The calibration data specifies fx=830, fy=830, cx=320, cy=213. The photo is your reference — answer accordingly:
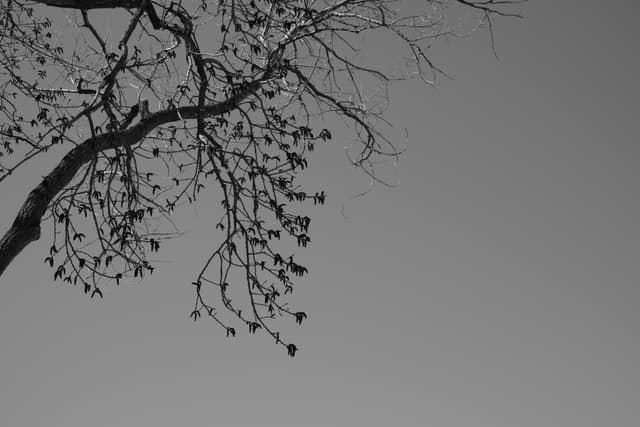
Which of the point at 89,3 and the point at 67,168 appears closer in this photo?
the point at 67,168

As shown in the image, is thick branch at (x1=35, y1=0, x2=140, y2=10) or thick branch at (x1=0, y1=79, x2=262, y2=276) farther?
thick branch at (x1=35, y1=0, x2=140, y2=10)

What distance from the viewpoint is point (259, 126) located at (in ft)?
16.9

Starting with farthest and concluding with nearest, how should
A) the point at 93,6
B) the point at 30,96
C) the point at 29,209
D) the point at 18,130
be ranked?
the point at 30,96 < the point at 18,130 < the point at 93,6 < the point at 29,209

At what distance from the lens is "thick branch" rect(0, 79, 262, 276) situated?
14.8ft

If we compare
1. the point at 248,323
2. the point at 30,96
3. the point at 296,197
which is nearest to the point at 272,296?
the point at 248,323

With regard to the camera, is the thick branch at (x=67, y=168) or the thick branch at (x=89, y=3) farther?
the thick branch at (x=89, y=3)

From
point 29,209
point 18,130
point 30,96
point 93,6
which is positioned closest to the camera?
point 29,209

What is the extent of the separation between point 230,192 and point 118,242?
0.72 metres

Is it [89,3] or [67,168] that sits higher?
[89,3]

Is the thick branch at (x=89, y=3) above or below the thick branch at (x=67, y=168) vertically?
above

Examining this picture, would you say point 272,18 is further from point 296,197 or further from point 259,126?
point 296,197

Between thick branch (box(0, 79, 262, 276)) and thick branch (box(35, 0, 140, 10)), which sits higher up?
thick branch (box(35, 0, 140, 10))

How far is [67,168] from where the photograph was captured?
4699 mm

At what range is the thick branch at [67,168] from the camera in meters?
4.51
